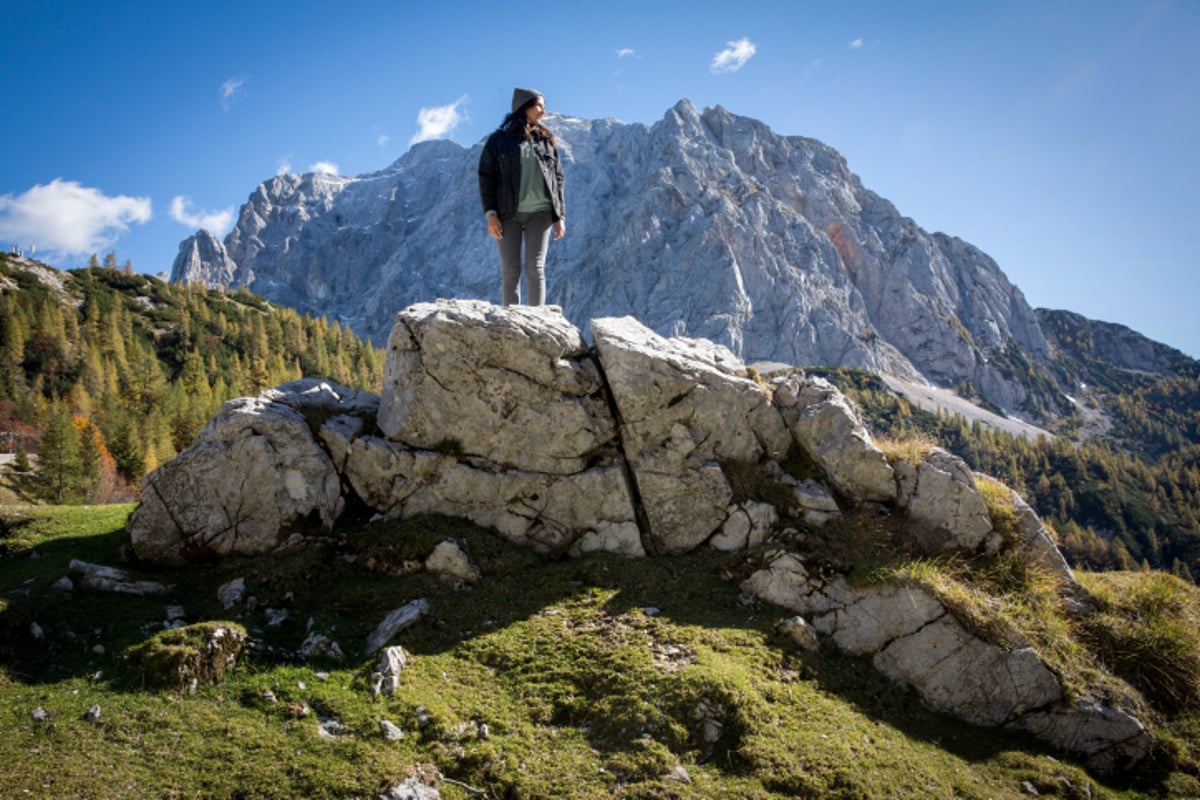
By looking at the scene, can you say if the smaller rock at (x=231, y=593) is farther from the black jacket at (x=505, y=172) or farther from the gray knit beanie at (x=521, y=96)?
the gray knit beanie at (x=521, y=96)

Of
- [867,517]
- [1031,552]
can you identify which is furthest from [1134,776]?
[867,517]

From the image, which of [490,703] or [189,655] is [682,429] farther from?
[189,655]

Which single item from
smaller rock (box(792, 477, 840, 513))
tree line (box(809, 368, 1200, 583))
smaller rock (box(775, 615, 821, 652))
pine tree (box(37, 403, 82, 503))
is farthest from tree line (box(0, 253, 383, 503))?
tree line (box(809, 368, 1200, 583))

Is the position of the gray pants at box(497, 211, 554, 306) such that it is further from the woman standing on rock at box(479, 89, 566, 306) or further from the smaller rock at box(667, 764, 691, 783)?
the smaller rock at box(667, 764, 691, 783)

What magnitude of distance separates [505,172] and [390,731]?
38.7 ft

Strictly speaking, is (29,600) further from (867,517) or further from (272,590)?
(867,517)

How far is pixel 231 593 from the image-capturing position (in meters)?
10.6

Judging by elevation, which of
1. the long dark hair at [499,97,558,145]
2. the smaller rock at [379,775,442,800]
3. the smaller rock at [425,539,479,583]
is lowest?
the smaller rock at [379,775,442,800]

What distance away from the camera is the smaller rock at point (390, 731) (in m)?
7.57

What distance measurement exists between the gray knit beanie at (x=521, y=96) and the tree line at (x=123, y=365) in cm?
6469

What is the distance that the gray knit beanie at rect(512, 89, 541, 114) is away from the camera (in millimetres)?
14273

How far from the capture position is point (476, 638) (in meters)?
9.86

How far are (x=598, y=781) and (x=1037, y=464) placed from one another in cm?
21728

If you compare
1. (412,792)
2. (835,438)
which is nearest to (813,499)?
(835,438)
